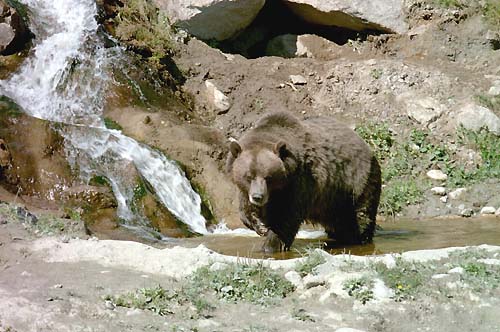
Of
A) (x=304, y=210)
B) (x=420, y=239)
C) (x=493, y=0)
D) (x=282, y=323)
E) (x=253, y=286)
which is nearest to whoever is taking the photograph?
(x=282, y=323)

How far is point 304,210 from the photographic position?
27.3 ft

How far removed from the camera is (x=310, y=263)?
5723 millimetres

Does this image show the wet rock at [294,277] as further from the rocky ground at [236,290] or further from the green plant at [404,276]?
the green plant at [404,276]

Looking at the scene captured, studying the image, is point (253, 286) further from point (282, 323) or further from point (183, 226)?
point (183, 226)

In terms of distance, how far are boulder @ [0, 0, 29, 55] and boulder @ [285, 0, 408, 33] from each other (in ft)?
19.6

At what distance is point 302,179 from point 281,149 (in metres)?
0.51

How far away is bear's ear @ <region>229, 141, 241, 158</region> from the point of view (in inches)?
310

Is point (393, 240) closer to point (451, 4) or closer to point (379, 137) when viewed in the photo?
point (379, 137)

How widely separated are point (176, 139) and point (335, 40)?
5.97 metres

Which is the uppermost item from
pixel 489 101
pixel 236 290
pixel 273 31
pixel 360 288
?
pixel 360 288

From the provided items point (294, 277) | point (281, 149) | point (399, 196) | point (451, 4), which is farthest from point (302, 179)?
point (451, 4)

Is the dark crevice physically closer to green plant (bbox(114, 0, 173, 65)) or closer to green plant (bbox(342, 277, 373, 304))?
green plant (bbox(114, 0, 173, 65))

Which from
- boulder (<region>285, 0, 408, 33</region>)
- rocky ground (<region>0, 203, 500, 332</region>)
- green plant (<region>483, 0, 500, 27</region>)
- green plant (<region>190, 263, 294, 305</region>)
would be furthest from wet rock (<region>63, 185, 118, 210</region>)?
green plant (<region>483, 0, 500, 27</region>)

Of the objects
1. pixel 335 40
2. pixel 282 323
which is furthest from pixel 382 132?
pixel 282 323
